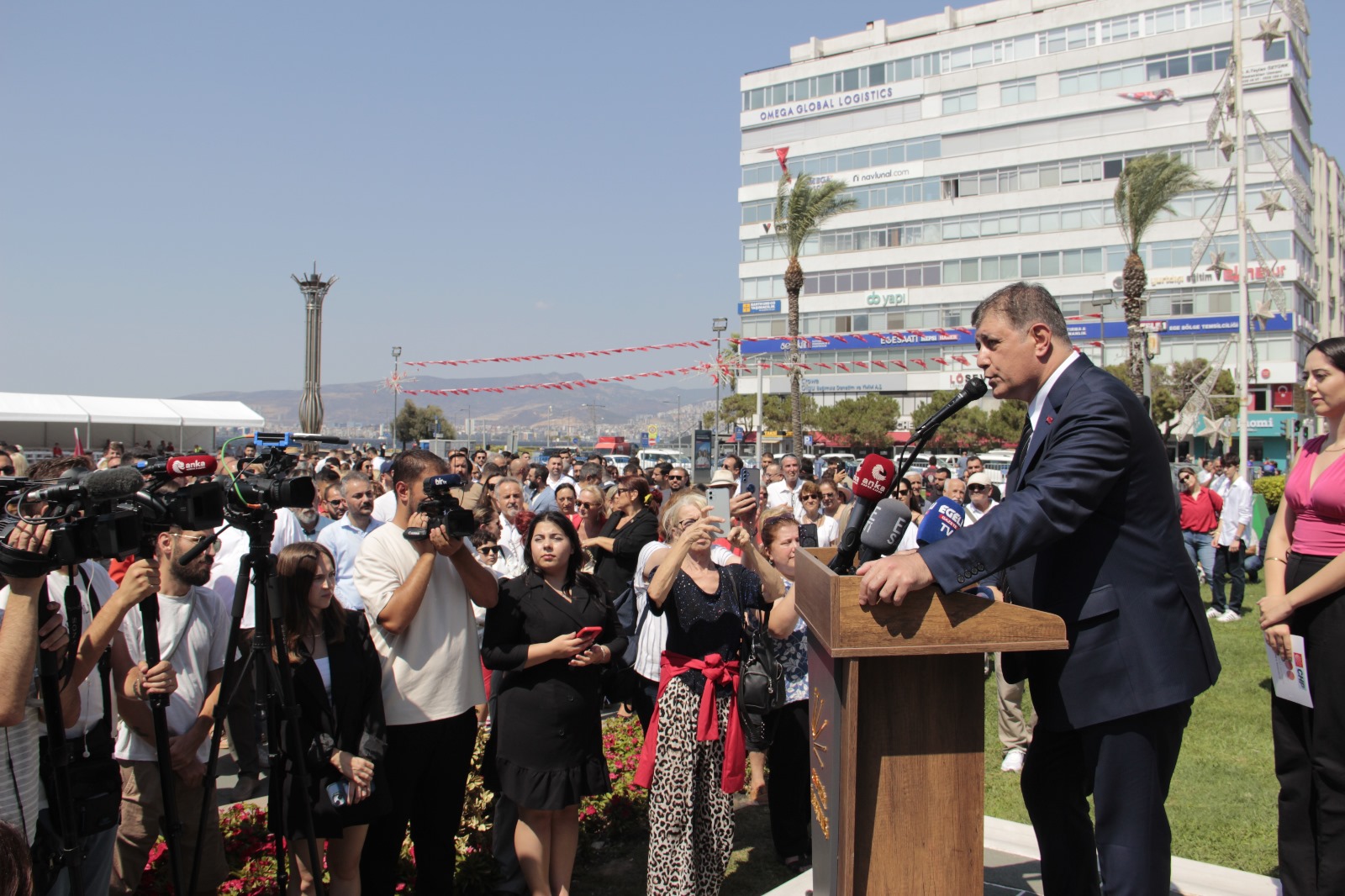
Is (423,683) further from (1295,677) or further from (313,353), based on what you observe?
(313,353)

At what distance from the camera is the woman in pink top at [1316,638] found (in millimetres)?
3570

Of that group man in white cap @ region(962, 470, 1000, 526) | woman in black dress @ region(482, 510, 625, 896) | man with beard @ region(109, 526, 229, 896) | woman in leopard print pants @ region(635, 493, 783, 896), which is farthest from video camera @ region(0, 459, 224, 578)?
man in white cap @ region(962, 470, 1000, 526)

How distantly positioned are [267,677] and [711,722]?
6.77 ft

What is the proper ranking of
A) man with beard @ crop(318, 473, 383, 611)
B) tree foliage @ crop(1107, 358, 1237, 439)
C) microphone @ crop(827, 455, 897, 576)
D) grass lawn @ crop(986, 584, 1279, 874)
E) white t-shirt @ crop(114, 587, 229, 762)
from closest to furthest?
microphone @ crop(827, 455, 897, 576) < white t-shirt @ crop(114, 587, 229, 762) < grass lawn @ crop(986, 584, 1279, 874) < man with beard @ crop(318, 473, 383, 611) < tree foliage @ crop(1107, 358, 1237, 439)

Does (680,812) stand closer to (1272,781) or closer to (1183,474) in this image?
(1272,781)

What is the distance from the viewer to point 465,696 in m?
4.41

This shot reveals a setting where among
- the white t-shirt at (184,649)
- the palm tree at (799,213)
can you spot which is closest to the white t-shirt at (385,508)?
the white t-shirt at (184,649)

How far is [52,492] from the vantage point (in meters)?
2.83

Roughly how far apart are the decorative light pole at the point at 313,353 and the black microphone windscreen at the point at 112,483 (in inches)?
1546

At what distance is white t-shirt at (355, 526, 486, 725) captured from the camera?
14.0ft

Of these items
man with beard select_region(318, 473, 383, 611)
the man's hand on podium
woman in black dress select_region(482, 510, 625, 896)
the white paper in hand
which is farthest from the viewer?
man with beard select_region(318, 473, 383, 611)

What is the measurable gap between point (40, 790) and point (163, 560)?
5.08 feet

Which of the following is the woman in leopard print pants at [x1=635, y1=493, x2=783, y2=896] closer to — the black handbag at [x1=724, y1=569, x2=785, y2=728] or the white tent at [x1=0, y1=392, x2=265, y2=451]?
the black handbag at [x1=724, y1=569, x2=785, y2=728]

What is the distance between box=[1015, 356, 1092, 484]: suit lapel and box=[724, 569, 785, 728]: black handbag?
224cm
